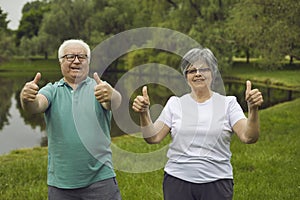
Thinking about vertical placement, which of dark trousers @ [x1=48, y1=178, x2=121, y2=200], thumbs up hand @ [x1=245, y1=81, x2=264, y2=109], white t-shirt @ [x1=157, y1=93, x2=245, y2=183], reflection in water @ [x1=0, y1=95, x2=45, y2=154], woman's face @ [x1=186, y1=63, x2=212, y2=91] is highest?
woman's face @ [x1=186, y1=63, x2=212, y2=91]

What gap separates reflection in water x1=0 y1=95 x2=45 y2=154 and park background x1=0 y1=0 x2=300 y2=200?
0.42 m

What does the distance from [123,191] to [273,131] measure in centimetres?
530

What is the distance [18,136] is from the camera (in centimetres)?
1340

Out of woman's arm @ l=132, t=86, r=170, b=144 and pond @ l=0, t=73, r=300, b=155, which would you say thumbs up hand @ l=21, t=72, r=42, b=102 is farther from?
pond @ l=0, t=73, r=300, b=155

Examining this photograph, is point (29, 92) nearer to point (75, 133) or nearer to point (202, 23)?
point (75, 133)

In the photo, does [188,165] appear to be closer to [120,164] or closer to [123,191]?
[120,164]

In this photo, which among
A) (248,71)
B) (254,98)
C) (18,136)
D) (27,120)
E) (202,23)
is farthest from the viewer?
(248,71)

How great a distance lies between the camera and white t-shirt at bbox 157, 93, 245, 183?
8.52 feet

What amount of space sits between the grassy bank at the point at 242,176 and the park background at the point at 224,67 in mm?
13

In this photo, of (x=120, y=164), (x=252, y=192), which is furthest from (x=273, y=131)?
(x=120, y=164)

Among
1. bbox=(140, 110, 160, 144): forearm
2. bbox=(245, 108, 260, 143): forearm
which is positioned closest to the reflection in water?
bbox=(140, 110, 160, 144): forearm

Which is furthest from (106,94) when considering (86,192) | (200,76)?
(86,192)

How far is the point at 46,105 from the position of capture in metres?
2.62

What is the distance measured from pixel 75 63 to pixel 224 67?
22.9 metres
